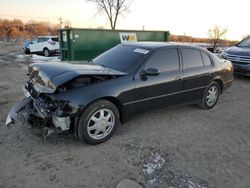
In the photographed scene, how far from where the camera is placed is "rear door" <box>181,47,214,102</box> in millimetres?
4527

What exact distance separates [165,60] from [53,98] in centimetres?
213

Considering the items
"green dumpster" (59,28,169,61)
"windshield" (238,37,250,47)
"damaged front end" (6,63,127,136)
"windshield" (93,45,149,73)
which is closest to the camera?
"damaged front end" (6,63,127,136)

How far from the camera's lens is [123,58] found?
416 cm

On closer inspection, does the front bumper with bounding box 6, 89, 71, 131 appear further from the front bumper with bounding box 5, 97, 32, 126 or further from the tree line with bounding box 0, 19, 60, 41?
the tree line with bounding box 0, 19, 60, 41

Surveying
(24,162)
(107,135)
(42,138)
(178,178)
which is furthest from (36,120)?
(178,178)

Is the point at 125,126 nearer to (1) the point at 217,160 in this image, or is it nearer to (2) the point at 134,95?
(2) the point at 134,95

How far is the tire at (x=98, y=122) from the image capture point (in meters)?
3.26

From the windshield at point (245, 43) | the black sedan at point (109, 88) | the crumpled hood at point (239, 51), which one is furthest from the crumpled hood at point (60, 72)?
the windshield at point (245, 43)

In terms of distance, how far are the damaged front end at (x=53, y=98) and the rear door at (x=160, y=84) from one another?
0.52 metres

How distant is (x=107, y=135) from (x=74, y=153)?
60 centimetres

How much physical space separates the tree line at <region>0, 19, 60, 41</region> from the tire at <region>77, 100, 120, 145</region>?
62406 millimetres

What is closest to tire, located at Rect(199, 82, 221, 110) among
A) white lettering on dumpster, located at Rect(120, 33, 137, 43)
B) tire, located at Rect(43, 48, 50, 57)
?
white lettering on dumpster, located at Rect(120, 33, 137, 43)

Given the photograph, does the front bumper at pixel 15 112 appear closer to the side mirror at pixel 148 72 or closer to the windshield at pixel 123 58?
the windshield at pixel 123 58

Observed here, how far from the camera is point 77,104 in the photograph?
3127 millimetres
